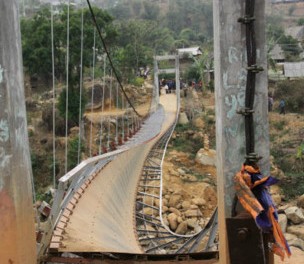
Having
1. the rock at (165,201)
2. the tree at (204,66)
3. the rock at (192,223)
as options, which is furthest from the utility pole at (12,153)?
the tree at (204,66)

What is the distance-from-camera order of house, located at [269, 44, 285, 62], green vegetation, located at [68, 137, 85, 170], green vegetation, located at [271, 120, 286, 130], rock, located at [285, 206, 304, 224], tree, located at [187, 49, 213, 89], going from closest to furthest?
rock, located at [285, 206, 304, 224]
green vegetation, located at [68, 137, 85, 170]
green vegetation, located at [271, 120, 286, 130]
tree, located at [187, 49, 213, 89]
house, located at [269, 44, 285, 62]

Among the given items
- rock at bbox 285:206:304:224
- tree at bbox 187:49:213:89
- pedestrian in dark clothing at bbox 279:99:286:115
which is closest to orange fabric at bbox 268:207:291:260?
rock at bbox 285:206:304:224

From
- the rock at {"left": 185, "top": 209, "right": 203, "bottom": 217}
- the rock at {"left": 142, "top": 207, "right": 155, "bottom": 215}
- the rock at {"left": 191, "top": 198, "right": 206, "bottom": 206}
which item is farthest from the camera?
the rock at {"left": 191, "top": 198, "right": 206, "bottom": 206}

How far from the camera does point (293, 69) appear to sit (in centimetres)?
2272

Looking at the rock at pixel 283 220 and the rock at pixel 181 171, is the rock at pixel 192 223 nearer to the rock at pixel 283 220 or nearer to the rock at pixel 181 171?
the rock at pixel 283 220

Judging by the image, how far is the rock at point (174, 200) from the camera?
35.2 ft

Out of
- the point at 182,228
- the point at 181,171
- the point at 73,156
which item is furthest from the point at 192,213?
the point at 73,156

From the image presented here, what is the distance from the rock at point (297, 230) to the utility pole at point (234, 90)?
415cm

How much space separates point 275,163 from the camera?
544 inches

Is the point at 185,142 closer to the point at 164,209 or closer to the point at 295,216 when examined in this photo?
the point at 164,209

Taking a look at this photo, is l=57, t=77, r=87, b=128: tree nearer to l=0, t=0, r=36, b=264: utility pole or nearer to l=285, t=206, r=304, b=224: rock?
l=285, t=206, r=304, b=224: rock

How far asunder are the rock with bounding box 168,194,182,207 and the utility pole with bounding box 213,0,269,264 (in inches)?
340

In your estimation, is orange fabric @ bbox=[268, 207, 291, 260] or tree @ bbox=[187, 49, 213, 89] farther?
tree @ bbox=[187, 49, 213, 89]

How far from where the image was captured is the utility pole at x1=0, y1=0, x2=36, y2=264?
217 cm
